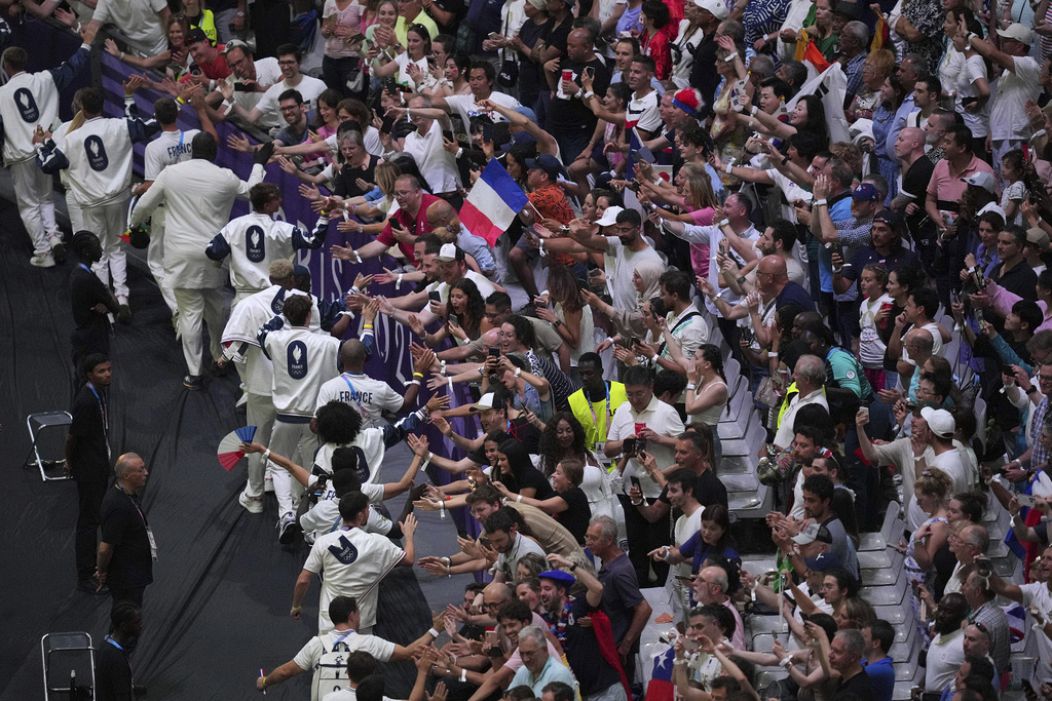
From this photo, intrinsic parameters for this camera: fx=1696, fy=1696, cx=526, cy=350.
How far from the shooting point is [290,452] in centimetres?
1288

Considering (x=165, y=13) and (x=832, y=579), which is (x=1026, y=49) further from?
(x=165, y=13)

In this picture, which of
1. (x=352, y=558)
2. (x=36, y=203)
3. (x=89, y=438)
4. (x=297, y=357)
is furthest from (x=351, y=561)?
(x=36, y=203)

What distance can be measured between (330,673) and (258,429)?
11.6 ft

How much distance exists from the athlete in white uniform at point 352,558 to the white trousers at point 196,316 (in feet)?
13.6

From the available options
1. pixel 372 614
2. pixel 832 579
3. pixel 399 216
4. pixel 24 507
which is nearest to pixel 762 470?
pixel 832 579

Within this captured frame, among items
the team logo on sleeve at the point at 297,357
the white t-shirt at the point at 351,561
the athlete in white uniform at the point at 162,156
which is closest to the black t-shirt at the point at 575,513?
the white t-shirt at the point at 351,561

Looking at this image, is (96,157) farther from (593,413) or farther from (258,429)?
(593,413)

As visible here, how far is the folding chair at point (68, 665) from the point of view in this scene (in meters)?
10.9

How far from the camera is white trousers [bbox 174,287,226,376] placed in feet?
47.5

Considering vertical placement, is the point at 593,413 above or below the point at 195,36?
above

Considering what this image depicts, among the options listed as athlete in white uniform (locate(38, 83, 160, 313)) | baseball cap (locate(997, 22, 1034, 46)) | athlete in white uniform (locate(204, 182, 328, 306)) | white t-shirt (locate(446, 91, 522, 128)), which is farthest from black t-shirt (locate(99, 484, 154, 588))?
baseball cap (locate(997, 22, 1034, 46))

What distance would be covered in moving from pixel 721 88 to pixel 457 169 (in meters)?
2.48

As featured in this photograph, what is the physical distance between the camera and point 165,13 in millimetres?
17781

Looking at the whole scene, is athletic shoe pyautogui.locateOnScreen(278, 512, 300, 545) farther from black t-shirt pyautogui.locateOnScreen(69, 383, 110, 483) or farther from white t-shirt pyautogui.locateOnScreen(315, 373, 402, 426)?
black t-shirt pyautogui.locateOnScreen(69, 383, 110, 483)
